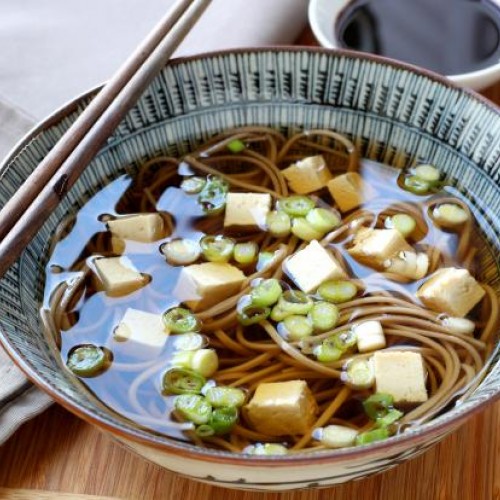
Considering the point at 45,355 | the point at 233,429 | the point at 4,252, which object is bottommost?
the point at 233,429

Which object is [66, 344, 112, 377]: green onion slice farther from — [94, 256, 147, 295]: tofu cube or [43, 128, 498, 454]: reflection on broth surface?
[94, 256, 147, 295]: tofu cube

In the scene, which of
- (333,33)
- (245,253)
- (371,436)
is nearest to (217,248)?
(245,253)

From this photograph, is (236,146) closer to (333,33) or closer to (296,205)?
(296,205)

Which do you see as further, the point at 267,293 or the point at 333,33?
the point at 333,33

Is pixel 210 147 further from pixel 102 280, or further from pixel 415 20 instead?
pixel 415 20

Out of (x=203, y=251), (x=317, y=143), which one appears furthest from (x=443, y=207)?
(x=203, y=251)

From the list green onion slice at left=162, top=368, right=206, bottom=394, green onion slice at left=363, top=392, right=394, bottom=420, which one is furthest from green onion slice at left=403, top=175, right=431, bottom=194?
green onion slice at left=162, top=368, right=206, bottom=394
